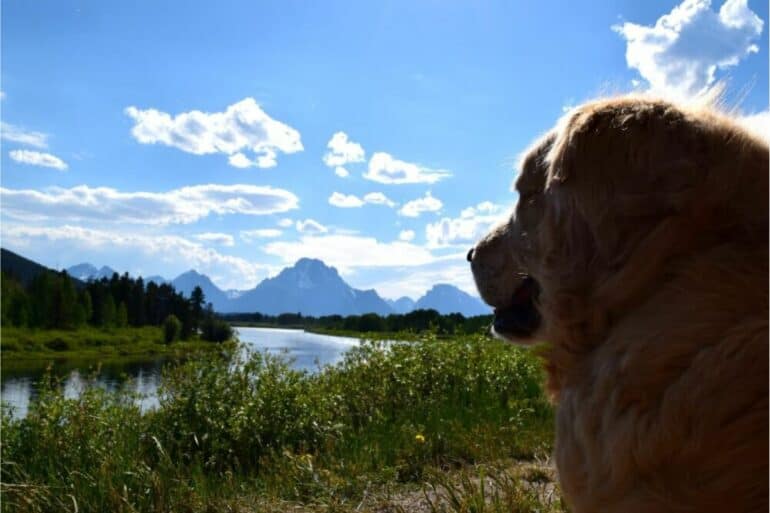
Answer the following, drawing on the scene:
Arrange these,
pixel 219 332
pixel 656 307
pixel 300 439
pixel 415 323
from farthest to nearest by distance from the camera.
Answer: pixel 219 332
pixel 415 323
pixel 300 439
pixel 656 307

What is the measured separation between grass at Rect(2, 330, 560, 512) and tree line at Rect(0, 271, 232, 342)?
6680 cm

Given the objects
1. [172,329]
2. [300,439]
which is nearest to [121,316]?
[172,329]

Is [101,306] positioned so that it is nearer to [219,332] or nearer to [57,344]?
[57,344]

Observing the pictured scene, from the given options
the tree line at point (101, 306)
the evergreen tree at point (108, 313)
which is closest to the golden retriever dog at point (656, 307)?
the tree line at point (101, 306)

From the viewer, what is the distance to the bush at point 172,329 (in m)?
71.9

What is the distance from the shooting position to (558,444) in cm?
213

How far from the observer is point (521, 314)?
279cm

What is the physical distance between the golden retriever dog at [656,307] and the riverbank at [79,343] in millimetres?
67116

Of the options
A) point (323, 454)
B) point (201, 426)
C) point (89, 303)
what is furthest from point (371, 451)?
point (89, 303)

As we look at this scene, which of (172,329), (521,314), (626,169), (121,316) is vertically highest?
(626,169)

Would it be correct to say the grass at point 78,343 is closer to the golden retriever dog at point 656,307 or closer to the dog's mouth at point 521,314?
the dog's mouth at point 521,314

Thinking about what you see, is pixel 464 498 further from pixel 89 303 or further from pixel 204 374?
pixel 89 303

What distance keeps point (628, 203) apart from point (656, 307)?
1.16ft

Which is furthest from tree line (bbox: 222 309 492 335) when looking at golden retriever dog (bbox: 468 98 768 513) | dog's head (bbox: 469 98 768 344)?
golden retriever dog (bbox: 468 98 768 513)
